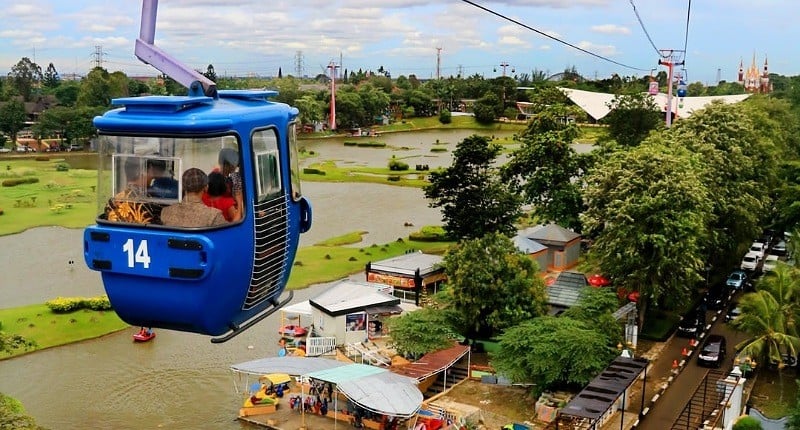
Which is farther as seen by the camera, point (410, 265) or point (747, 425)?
point (410, 265)

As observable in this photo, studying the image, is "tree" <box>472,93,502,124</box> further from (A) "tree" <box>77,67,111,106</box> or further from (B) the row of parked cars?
(B) the row of parked cars

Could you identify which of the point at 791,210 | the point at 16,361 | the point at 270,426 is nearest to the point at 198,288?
the point at 270,426

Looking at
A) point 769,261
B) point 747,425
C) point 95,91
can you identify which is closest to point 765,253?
point 769,261

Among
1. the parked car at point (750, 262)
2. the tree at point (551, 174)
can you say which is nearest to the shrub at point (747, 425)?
the tree at point (551, 174)

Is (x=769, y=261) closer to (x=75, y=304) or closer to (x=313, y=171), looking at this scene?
(x=75, y=304)

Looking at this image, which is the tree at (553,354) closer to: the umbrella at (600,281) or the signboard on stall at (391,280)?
the umbrella at (600,281)
